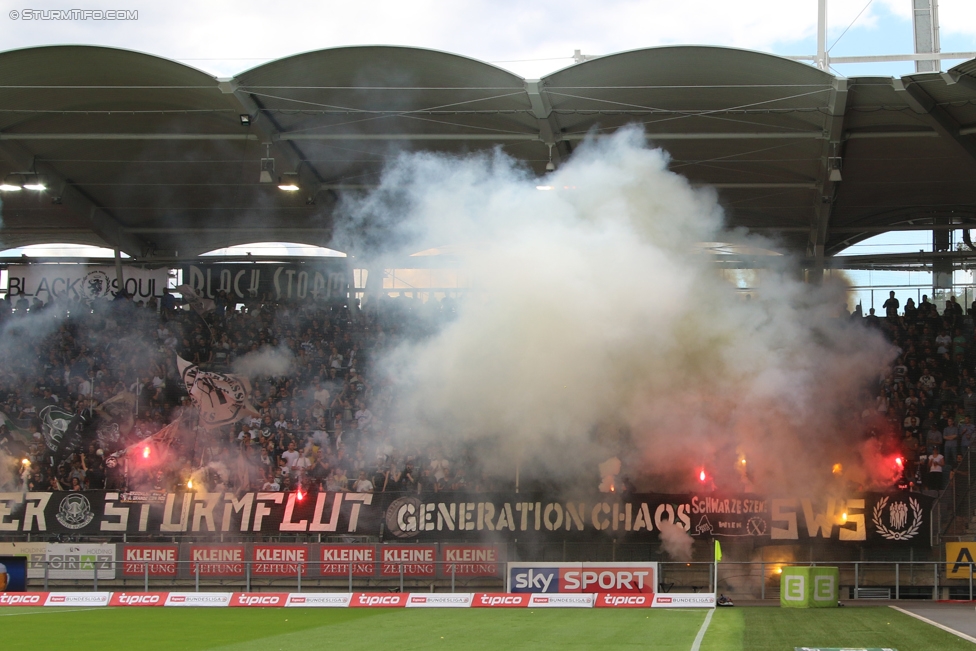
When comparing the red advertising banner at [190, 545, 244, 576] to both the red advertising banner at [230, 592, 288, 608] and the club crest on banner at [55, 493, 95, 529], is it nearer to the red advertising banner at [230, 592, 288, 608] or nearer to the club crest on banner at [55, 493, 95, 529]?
the red advertising banner at [230, 592, 288, 608]

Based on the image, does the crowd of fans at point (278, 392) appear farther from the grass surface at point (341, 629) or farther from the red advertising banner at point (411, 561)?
the grass surface at point (341, 629)

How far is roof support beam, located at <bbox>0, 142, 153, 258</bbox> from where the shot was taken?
87.8 feet

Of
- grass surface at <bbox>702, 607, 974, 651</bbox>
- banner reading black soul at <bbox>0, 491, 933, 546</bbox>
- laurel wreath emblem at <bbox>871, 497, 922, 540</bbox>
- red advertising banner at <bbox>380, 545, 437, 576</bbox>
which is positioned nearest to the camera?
grass surface at <bbox>702, 607, 974, 651</bbox>

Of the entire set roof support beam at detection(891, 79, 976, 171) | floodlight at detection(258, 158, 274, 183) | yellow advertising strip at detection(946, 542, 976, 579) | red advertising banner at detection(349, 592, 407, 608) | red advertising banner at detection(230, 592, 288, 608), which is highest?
roof support beam at detection(891, 79, 976, 171)

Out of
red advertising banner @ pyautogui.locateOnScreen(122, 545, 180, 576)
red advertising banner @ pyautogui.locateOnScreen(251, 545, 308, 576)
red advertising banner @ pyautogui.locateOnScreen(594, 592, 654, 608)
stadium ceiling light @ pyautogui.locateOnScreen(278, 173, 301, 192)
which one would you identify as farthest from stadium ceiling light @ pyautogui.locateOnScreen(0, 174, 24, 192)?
Result: red advertising banner @ pyautogui.locateOnScreen(594, 592, 654, 608)

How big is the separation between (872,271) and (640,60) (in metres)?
13.7

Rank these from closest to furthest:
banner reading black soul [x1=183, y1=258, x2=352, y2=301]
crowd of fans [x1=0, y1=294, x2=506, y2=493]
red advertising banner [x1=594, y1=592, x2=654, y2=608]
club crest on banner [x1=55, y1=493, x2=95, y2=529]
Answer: red advertising banner [x1=594, y1=592, x2=654, y2=608] < club crest on banner [x1=55, y1=493, x2=95, y2=529] < crowd of fans [x1=0, y1=294, x2=506, y2=493] < banner reading black soul [x1=183, y1=258, x2=352, y2=301]

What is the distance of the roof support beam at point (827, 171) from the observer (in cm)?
2161

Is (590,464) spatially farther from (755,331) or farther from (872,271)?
(872,271)

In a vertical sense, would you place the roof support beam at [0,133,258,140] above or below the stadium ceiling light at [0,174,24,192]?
above

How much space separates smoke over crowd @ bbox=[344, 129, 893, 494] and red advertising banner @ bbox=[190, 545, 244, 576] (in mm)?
4974

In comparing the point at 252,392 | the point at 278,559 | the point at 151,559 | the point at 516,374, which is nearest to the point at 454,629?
the point at 516,374

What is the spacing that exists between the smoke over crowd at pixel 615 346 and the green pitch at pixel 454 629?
4.46 metres

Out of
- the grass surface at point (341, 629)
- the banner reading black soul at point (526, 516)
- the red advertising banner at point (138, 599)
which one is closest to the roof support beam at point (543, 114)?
the banner reading black soul at point (526, 516)
